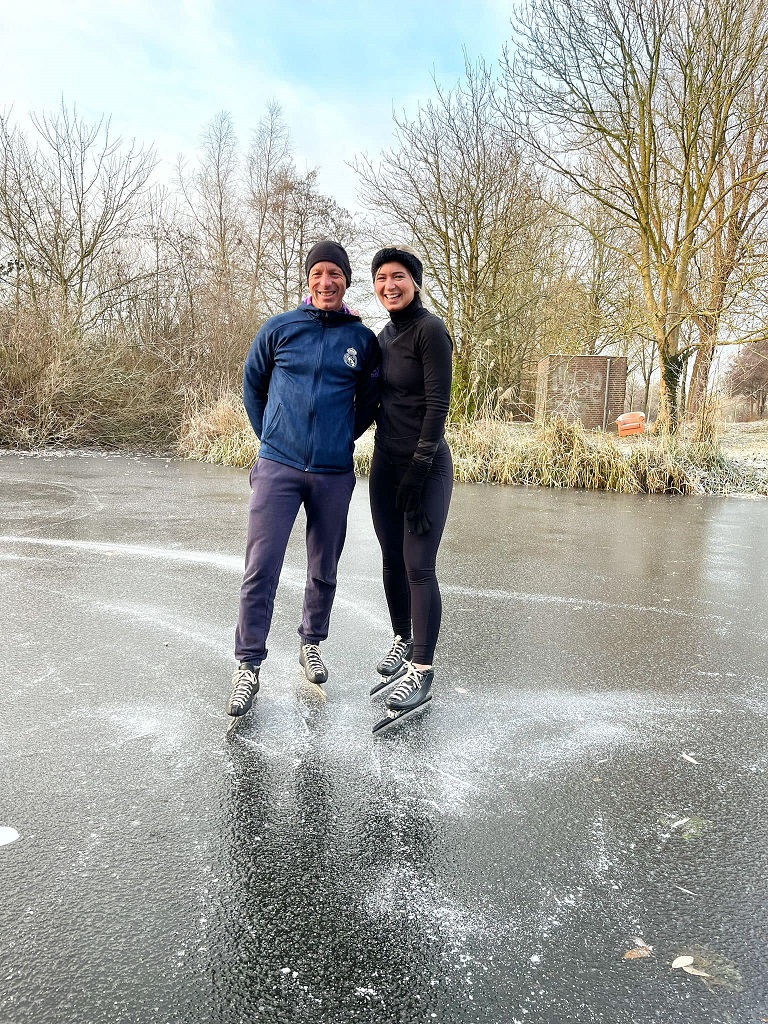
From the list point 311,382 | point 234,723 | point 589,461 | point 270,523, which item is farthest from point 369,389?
point 589,461

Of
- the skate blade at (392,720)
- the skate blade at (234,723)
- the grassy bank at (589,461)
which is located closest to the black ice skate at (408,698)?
the skate blade at (392,720)

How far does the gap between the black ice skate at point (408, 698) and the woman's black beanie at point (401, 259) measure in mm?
1737

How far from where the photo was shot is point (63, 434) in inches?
604

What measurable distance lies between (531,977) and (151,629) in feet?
9.80

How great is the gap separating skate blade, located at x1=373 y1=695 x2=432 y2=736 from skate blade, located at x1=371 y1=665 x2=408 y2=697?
25cm

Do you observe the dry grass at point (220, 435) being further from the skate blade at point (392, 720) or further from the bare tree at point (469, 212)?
the skate blade at point (392, 720)

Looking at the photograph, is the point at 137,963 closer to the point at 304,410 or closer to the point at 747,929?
the point at 747,929

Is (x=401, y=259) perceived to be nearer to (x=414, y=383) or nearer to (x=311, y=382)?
(x=414, y=383)

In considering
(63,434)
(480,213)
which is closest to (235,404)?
(63,434)

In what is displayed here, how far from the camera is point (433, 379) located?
3.04 metres

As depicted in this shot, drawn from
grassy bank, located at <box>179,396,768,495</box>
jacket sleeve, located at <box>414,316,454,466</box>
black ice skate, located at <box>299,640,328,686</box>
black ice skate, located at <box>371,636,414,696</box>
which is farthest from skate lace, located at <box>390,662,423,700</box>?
grassy bank, located at <box>179,396,768,495</box>

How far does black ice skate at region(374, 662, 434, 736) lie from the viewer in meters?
3.00

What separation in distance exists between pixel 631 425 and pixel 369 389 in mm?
10884

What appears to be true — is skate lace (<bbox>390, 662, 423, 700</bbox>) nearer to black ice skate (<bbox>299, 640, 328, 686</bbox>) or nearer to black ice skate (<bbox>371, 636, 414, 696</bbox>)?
black ice skate (<bbox>371, 636, 414, 696</bbox>)
